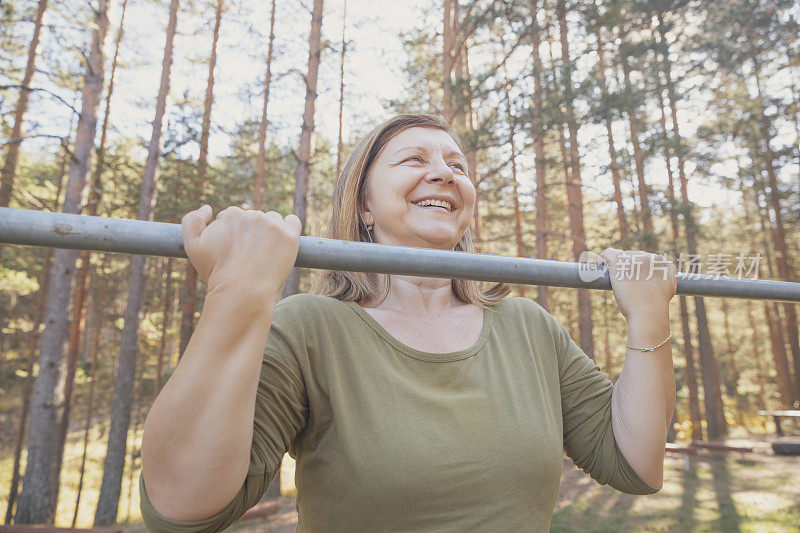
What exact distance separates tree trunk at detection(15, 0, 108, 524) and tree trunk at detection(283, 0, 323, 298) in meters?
3.34

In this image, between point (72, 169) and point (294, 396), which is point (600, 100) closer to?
point (72, 169)

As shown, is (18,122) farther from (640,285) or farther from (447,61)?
(640,285)

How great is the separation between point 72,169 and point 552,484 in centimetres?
868

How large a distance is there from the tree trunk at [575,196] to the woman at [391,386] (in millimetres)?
9201

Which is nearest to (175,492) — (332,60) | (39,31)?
(39,31)

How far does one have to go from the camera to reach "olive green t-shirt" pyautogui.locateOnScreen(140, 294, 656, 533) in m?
0.99

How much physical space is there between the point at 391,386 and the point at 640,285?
68 cm

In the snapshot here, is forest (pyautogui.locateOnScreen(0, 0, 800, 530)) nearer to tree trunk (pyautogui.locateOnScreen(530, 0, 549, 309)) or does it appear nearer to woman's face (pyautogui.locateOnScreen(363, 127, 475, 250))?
tree trunk (pyautogui.locateOnScreen(530, 0, 549, 309))

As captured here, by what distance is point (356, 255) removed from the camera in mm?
966

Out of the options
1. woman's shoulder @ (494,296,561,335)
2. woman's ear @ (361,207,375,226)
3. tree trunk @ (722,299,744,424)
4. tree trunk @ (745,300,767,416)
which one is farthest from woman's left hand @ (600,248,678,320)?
tree trunk @ (745,300,767,416)

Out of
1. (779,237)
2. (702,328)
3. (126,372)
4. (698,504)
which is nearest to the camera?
(698,504)

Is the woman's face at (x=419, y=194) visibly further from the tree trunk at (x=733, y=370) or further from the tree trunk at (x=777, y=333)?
the tree trunk at (x=733, y=370)

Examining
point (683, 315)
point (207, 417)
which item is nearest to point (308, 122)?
point (207, 417)

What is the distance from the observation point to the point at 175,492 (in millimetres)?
797
